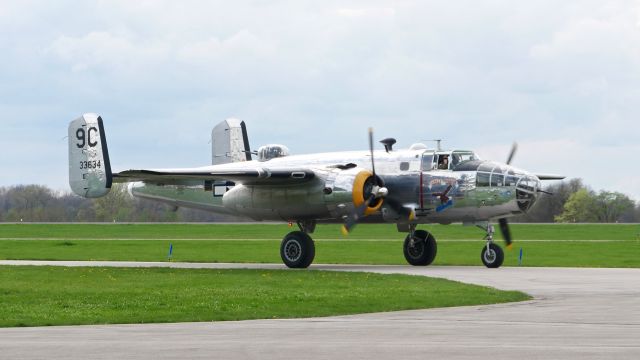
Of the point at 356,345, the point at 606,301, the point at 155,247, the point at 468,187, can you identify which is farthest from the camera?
the point at 155,247

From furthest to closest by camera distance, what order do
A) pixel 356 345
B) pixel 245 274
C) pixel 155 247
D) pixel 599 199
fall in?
pixel 599 199 → pixel 155 247 → pixel 245 274 → pixel 356 345

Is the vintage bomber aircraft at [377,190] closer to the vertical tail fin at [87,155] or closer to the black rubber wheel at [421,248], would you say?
the black rubber wheel at [421,248]

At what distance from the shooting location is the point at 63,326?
69.5 ft

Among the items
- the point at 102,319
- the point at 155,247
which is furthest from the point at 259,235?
the point at 102,319

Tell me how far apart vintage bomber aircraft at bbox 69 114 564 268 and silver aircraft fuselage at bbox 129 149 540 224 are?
4 centimetres

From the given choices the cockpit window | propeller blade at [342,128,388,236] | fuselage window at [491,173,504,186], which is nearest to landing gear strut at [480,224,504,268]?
fuselage window at [491,173,504,186]

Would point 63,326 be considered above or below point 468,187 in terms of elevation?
below

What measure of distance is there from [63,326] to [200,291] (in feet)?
26.3

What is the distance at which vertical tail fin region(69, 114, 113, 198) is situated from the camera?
46.1 m

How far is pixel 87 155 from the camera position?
46.4m

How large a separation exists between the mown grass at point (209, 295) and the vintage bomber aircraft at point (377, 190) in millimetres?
3760

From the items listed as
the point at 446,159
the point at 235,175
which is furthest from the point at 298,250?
the point at 446,159

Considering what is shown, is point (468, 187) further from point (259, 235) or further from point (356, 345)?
point (259, 235)

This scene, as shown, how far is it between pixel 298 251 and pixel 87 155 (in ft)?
35.4
